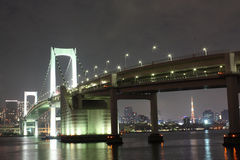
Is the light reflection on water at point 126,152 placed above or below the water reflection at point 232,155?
below

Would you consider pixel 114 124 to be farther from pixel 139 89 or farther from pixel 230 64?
pixel 230 64

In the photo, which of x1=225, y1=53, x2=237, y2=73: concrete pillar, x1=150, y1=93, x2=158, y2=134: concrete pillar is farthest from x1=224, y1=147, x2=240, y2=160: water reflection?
x1=150, y1=93, x2=158, y2=134: concrete pillar

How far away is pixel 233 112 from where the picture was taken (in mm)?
47250

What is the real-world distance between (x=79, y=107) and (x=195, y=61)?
3677cm

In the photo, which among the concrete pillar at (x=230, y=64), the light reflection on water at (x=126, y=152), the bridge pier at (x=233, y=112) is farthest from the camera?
the concrete pillar at (x=230, y=64)

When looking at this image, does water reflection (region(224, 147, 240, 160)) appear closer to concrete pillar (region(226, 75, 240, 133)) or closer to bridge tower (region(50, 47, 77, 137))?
concrete pillar (region(226, 75, 240, 133))

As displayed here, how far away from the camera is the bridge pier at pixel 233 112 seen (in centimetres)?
4688

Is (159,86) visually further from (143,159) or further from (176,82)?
(143,159)

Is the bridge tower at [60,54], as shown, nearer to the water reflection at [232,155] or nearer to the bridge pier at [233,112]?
the bridge pier at [233,112]

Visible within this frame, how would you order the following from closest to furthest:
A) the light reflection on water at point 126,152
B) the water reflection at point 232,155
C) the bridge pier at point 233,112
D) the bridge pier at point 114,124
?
the water reflection at point 232,155
the light reflection on water at point 126,152
the bridge pier at point 233,112
the bridge pier at point 114,124

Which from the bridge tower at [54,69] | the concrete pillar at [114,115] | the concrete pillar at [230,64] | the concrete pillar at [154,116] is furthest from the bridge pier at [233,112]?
the bridge tower at [54,69]

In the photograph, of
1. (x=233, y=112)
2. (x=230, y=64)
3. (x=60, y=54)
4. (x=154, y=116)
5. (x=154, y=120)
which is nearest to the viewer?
(x=233, y=112)

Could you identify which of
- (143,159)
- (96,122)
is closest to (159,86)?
(143,159)

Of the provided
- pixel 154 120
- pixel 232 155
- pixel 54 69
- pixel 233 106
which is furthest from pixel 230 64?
pixel 54 69
